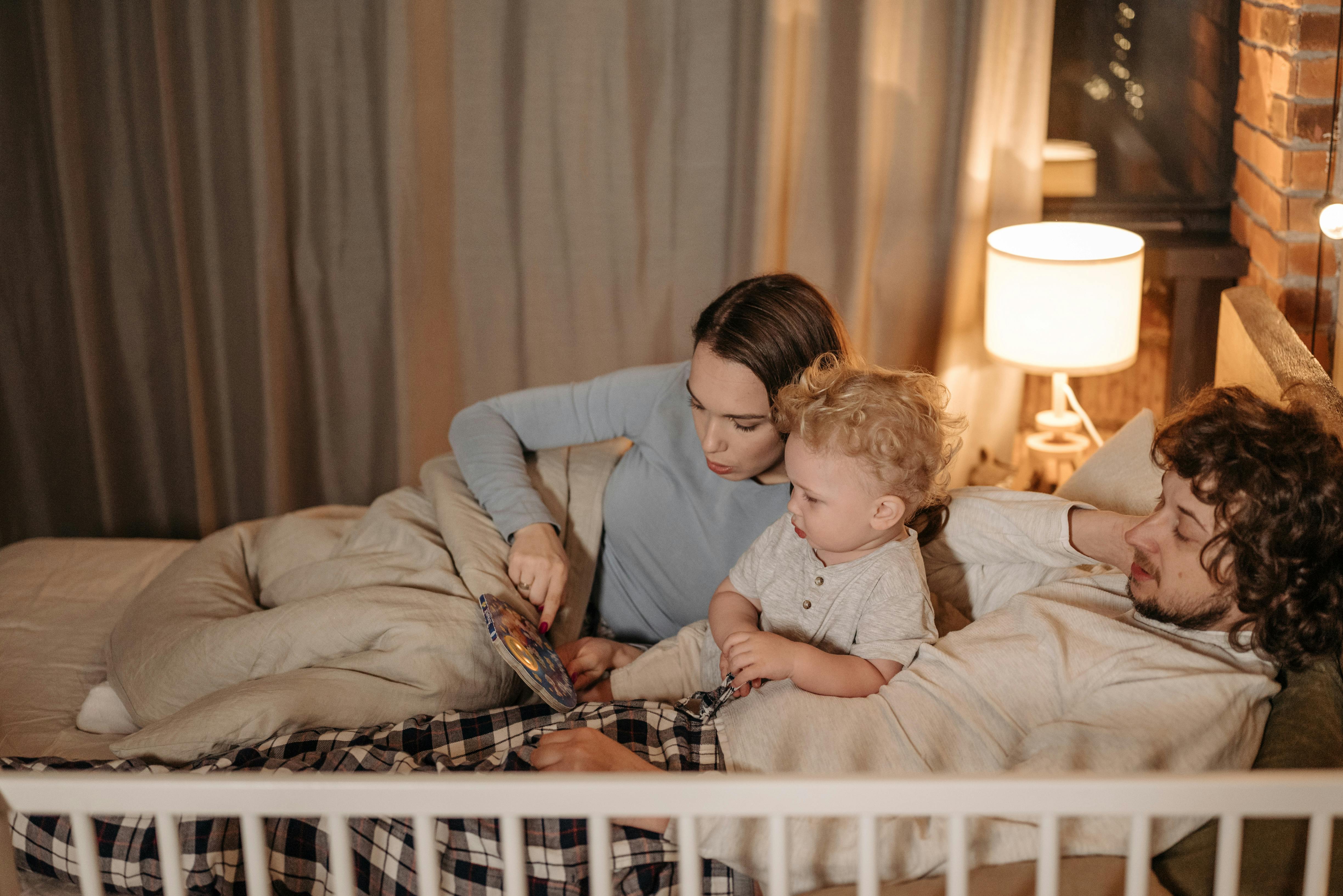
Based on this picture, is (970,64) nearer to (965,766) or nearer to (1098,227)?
(1098,227)

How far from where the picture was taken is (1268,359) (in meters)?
1.52

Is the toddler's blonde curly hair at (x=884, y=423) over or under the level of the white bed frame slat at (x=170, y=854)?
over

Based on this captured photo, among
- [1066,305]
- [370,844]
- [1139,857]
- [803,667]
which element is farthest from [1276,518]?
[1066,305]

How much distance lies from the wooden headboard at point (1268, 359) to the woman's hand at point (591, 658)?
3.01ft

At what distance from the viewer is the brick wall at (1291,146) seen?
6.13 feet

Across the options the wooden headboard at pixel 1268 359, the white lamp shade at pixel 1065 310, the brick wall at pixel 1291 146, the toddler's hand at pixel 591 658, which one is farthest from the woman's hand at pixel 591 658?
the brick wall at pixel 1291 146

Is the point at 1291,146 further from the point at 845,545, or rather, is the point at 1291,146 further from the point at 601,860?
the point at 601,860

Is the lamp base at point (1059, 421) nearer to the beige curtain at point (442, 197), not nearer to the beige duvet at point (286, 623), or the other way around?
the beige curtain at point (442, 197)

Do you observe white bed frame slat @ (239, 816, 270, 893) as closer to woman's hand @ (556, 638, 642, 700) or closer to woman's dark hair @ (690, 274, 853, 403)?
woman's hand @ (556, 638, 642, 700)

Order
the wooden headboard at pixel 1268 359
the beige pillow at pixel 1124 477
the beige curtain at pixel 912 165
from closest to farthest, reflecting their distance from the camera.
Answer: the wooden headboard at pixel 1268 359 < the beige pillow at pixel 1124 477 < the beige curtain at pixel 912 165

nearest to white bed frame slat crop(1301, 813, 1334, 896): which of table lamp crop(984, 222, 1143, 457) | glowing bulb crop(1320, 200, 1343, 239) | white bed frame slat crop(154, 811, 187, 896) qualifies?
white bed frame slat crop(154, 811, 187, 896)

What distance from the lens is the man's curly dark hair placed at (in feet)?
3.35

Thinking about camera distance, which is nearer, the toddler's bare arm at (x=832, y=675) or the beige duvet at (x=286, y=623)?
the toddler's bare arm at (x=832, y=675)

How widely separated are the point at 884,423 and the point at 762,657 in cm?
31
